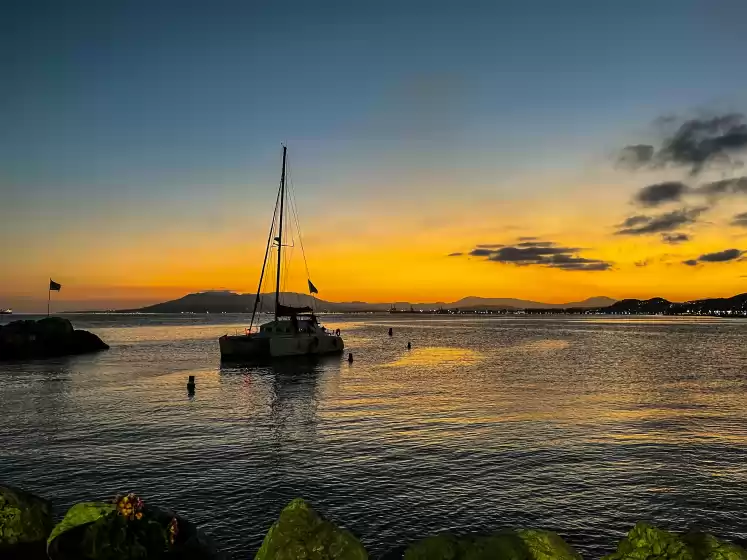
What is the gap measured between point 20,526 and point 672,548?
532 inches

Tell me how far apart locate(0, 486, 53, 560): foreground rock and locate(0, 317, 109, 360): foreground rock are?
6232 centimetres

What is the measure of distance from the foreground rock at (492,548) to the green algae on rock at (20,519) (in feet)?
29.3

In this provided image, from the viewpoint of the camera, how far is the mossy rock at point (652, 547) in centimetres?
938

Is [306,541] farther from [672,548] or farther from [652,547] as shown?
[672,548]

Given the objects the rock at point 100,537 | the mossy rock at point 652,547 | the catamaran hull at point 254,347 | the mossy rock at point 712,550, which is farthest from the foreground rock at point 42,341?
the mossy rock at point 712,550

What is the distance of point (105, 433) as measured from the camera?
25.5 m

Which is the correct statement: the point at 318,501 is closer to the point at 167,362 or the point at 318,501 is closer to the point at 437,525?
the point at 437,525

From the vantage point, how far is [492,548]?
31.0ft

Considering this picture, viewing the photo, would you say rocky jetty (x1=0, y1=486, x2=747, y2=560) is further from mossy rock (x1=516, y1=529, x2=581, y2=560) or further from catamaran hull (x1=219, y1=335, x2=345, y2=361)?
catamaran hull (x1=219, y1=335, x2=345, y2=361)

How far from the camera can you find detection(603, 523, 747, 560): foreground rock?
9.30 metres

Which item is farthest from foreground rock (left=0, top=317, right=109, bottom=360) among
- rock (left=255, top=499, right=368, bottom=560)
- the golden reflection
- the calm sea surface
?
rock (left=255, top=499, right=368, bottom=560)

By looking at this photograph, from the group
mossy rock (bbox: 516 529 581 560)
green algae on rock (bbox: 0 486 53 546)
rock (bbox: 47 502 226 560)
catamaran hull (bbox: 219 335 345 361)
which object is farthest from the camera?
→ catamaran hull (bbox: 219 335 345 361)

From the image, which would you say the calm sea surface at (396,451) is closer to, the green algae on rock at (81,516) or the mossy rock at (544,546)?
the green algae on rock at (81,516)

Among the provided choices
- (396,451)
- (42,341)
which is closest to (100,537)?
(396,451)
